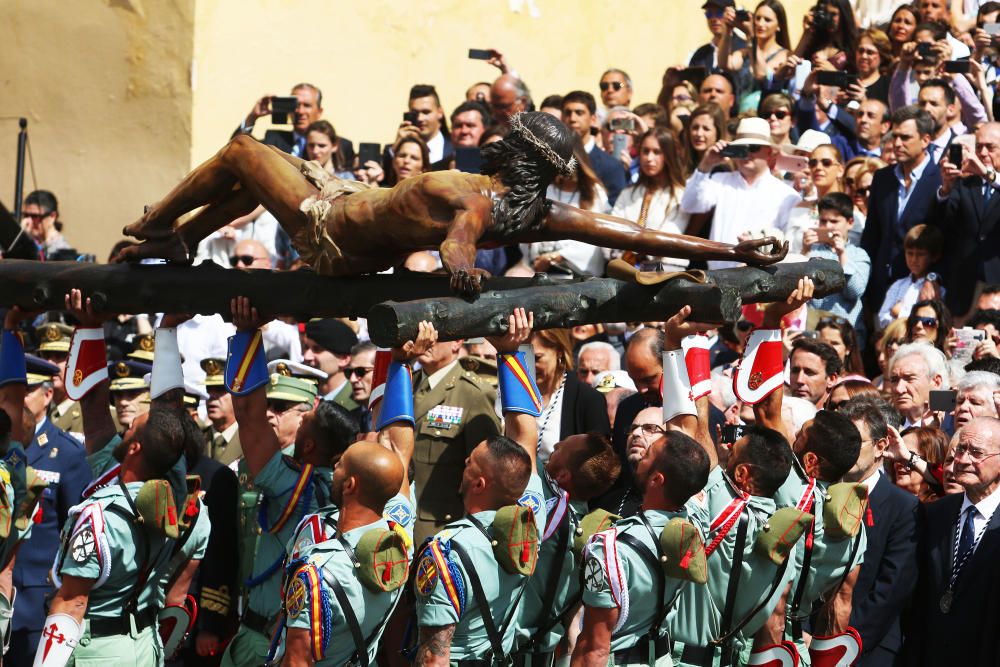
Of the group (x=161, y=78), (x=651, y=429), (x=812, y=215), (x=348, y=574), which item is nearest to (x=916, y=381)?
(x=651, y=429)

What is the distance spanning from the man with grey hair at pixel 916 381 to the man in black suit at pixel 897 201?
1.78 meters

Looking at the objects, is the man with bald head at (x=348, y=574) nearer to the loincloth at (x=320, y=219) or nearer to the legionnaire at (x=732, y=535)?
the loincloth at (x=320, y=219)

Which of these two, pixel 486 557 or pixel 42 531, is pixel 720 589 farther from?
pixel 42 531

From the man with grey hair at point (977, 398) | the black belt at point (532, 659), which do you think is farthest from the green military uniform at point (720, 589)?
the man with grey hair at point (977, 398)

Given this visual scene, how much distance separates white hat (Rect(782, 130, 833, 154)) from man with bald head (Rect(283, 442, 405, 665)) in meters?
5.98

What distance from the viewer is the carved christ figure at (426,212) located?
561 centimetres

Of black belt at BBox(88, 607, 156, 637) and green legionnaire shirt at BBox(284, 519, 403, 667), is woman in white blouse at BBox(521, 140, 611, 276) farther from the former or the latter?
green legionnaire shirt at BBox(284, 519, 403, 667)

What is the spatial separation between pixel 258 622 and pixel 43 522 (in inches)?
73.7

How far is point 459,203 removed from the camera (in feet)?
18.3

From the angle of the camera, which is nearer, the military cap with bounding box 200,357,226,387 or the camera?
the military cap with bounding box 200,357,226,387

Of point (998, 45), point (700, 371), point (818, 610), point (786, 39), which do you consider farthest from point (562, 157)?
point (786, 39)

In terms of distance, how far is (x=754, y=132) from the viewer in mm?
10258

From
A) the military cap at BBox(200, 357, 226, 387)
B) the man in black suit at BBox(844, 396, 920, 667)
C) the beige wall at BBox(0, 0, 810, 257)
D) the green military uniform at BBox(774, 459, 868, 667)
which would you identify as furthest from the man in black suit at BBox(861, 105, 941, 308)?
the beige wall at BBox(0, 0, 810, 257)

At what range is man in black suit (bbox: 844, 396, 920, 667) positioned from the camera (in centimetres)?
680
